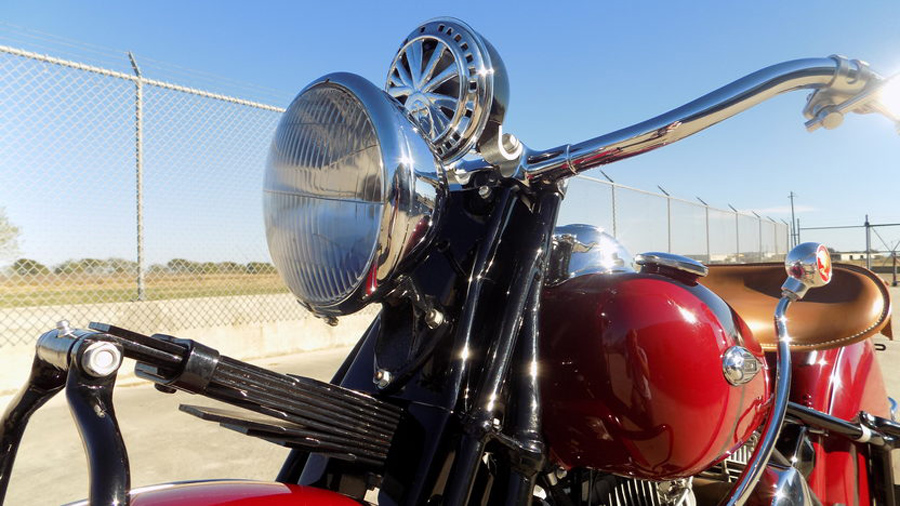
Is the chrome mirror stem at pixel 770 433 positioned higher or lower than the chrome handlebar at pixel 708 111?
lower

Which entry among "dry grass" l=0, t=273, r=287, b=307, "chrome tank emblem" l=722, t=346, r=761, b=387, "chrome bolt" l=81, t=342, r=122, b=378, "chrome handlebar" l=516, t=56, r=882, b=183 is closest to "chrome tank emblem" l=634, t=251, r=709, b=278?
"chrome tank emblem" l=722, t=346, r=761, b=387

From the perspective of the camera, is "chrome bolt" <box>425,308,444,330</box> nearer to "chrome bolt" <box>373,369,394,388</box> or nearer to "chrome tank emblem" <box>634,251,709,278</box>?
"chrome bolt" <box>373,369,394,388</box>

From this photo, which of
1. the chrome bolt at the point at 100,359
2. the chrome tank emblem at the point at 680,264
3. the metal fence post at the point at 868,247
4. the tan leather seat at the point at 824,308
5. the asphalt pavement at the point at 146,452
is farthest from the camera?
the metal fence post at the point at 868,247

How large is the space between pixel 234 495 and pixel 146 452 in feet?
7.60

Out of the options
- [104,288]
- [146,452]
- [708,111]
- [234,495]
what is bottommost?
[146,452]

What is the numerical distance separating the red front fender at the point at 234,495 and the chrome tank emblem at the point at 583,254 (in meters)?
0.57

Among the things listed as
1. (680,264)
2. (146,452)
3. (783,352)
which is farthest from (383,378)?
(146,452)

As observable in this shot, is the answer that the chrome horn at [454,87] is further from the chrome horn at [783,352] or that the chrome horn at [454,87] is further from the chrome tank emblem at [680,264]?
the chrome horn at [783,352]

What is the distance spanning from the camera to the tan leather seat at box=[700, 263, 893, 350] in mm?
1495

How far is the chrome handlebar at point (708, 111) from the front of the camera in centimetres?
83

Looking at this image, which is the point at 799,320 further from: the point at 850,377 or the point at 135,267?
the point at 135,267

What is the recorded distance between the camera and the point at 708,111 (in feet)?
2.73

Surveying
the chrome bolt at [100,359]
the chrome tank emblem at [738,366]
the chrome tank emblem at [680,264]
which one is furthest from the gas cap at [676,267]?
the chrome bolt at [100,359]

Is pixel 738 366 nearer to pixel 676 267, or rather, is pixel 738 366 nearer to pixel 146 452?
pixel 676 267
